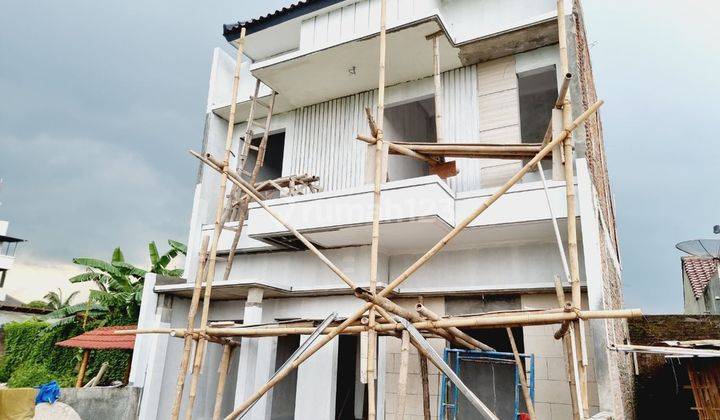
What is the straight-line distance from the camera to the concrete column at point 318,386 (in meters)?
8.62

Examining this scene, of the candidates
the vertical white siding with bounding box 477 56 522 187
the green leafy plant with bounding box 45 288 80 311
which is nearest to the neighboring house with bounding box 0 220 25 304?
the green leafy plant with bounding box 45 288 80 311

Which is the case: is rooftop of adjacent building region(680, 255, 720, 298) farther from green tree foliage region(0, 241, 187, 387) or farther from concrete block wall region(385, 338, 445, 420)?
green tree foliage region(0, 241, 187, 387)

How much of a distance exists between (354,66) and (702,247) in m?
10.6

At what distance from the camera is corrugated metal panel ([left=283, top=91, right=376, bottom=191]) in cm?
1020

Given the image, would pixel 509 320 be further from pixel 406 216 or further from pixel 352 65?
pixel 352 65

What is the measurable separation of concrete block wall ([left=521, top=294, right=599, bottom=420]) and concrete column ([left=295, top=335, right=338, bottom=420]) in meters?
3.54

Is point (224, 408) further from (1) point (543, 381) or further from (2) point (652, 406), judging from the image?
(2) point (652, 406)

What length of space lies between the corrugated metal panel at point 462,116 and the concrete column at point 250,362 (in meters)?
4.48

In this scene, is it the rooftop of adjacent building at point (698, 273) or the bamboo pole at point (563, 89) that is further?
the rooftop of adjacent building at point (698, 273)

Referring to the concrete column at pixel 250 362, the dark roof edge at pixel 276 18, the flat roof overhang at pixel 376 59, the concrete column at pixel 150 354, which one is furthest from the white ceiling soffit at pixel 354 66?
the concrete column at pixel 150 354

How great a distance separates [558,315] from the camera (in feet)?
15.6

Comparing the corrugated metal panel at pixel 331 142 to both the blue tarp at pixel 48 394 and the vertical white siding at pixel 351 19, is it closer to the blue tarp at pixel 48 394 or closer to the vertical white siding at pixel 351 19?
the vertical white siding at pixel 351 19

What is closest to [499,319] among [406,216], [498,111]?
[406,216]

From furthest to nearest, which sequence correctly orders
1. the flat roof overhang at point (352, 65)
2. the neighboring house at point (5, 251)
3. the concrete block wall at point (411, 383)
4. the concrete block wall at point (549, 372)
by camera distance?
1. the neighboring house at point (5, 251)
2. the flat roof overhang at point (352, 65)
3. the concrete block wall at point (411, 383)
4. the concrete block wall at point (549, 372)
